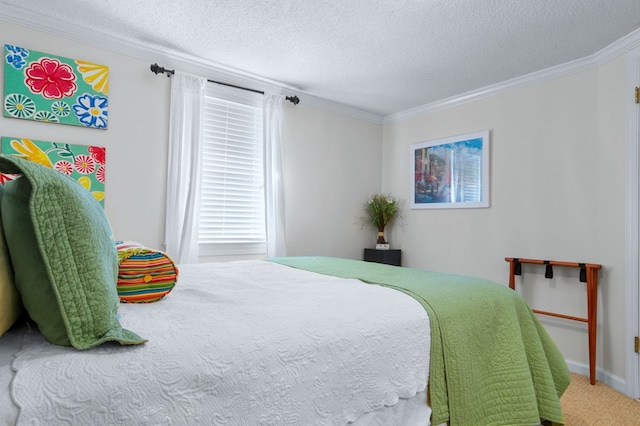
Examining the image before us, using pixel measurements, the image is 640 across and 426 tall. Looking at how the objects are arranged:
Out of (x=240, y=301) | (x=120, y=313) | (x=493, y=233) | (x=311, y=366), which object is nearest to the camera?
(x=311, y=366)

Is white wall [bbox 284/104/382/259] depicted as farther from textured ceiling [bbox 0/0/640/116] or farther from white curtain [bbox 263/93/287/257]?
textured ceiling [bbox 0/0/640/116]

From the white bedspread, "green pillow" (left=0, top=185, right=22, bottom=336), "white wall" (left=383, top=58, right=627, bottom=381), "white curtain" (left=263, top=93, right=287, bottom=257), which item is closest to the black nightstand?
"white wall" (left=383, top=58, right=627, bottom=381)

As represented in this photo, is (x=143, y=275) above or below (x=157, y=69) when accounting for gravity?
below

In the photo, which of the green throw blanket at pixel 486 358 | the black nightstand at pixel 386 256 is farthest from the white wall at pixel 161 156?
the green throw blanket at pixel 486 358

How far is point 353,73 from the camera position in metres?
3.40

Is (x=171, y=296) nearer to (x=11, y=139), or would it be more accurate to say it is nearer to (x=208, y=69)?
(x=11, y=139)

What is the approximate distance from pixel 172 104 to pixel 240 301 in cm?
235

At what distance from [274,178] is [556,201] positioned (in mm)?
2550

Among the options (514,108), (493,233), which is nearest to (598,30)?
(514,108)

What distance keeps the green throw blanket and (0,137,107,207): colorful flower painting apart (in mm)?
2282

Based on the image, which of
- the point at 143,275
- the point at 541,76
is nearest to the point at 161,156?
the point at 143,275

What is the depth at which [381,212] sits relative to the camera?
4.43m

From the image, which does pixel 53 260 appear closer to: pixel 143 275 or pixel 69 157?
pixel 143 275

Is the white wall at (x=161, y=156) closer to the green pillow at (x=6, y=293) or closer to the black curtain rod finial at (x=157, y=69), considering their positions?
the black curtain rod finial at (x=157, y=69)
